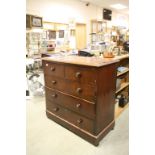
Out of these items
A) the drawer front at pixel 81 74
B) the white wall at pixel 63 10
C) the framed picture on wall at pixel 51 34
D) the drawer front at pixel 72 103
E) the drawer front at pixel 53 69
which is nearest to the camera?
the drawer front at pixel 81 74

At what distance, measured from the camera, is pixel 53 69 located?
275 cm

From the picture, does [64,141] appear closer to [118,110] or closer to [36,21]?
[118,110]

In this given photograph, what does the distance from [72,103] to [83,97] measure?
0.90 ft

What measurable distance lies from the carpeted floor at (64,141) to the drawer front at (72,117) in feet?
0.57

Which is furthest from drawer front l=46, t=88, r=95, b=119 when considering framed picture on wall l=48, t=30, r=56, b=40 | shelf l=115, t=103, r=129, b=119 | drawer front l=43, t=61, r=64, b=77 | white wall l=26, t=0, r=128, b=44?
framed picture on wall l=48, t=30, r=56, b=40

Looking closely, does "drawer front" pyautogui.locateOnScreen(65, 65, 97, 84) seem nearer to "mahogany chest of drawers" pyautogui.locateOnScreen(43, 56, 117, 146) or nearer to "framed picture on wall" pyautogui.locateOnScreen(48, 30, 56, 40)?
"mahogany chest of drawers" pyautogui.locateOnScreen(43, 56, 117, 146)

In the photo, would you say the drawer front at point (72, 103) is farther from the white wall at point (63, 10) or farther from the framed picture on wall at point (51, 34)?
the framed picture on wall at point (51, 34)

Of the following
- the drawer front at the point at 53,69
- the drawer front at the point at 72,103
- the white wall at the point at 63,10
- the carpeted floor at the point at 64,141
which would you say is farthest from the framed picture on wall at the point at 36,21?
the carpeted floor at the point at 64,141

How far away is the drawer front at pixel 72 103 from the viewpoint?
2.28 meters

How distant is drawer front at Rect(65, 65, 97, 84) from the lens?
2151mm

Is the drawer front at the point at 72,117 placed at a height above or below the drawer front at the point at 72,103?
below
